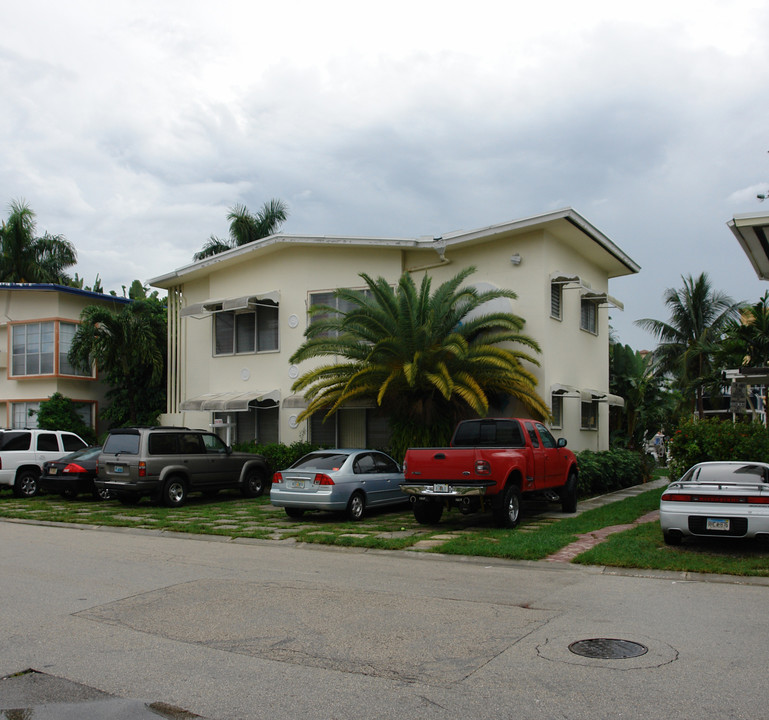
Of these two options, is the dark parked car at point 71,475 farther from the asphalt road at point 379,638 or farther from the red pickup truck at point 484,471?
the red pickup truck at point 484,471

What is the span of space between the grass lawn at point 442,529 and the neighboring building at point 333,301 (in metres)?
3.49

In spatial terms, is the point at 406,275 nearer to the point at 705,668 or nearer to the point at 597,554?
the point at 597,554

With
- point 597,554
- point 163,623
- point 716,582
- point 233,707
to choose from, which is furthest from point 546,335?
point 233,707

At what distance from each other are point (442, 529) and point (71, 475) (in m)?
10.4

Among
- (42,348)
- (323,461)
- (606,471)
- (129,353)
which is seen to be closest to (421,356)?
(323,461)

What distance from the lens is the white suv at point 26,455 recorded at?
20.5 m

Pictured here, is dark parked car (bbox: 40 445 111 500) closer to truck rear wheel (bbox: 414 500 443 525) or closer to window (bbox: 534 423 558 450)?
truck rear wheel (bbox: 414 500 443 525)

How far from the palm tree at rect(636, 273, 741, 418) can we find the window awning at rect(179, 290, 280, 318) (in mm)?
21611

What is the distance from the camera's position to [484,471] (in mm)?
13266

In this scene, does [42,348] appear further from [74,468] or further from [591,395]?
[591,395]

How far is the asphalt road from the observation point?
5.11 m

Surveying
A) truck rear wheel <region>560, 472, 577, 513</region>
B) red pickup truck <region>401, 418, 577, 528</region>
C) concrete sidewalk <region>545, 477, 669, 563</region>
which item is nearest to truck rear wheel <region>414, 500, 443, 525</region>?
red pickup truck <region>401, 418, 577, 528</region>

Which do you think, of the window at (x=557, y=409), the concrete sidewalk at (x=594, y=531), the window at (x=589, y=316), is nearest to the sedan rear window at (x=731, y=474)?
the concrete sidewalk at (x=594, y=531)

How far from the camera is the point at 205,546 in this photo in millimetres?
12570
